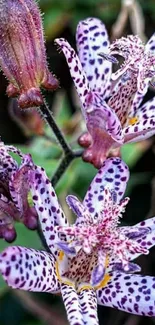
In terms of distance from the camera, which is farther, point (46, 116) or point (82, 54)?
point (82, 54)

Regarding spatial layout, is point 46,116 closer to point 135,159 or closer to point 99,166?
point 99,166

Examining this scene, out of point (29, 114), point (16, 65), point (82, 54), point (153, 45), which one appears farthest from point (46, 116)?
point (29, 114)

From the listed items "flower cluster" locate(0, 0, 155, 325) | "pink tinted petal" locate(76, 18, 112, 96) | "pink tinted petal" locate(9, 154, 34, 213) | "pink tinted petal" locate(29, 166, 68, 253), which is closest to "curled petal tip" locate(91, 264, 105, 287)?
"flower cluster" locate(0, 0, 155, 325)

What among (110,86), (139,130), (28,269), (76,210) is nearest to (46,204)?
(76,210)

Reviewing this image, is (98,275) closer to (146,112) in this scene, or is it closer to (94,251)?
(94,251)

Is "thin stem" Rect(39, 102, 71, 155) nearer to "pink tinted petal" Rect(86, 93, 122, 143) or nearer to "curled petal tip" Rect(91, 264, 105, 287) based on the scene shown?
"pink tinted petal" Rect(86, 93, 122, 143)

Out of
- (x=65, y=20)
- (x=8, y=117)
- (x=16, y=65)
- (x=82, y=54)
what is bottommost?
(x=8, y=117)

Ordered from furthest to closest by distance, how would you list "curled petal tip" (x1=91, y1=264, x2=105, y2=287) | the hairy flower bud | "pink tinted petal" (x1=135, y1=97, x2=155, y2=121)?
1. "pink tinted petal" (x1=135, y1=97, x2=155, y2=121)
2. the hairy flower bud
3. "curled petal tip" (x1=91, y1=264, x2=105, y2=287)
